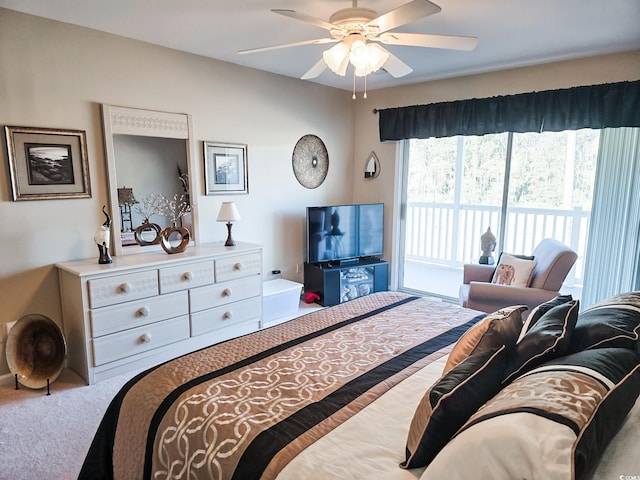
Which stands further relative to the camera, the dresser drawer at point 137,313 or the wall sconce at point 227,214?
the wall sconce at point 227,214

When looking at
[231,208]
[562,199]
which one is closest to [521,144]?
[562,199]

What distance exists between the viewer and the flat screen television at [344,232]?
4.39 metres

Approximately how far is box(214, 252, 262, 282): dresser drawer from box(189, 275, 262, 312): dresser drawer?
50mm

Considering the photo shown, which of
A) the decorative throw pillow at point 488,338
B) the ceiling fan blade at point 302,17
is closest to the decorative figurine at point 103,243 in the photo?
the ceiling fan blade at point 302,17

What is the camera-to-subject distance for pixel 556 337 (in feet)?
4.02

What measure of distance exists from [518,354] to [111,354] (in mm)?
2667

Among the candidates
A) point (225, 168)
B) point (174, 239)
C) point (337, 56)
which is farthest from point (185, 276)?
point (337, 56)

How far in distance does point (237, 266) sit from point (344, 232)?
1.54 metres

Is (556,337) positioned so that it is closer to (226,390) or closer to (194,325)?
(226,390)

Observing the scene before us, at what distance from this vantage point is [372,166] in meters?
5.01

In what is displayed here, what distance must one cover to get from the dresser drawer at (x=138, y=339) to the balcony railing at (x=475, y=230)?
3.03 m

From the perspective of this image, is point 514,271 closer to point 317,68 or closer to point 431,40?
point 431,40

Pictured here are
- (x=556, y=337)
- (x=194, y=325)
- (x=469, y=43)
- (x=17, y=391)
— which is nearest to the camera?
(x=556, y=337)

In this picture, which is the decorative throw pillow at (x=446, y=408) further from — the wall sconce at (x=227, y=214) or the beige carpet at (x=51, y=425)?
the wall sconce at (x=227, y=214)
